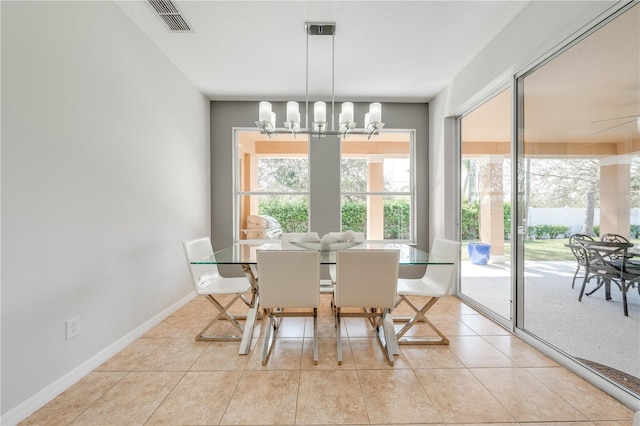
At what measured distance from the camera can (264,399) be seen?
1.75 metres

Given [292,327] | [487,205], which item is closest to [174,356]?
[292,327]

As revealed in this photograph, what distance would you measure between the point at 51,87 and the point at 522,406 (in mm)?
3440

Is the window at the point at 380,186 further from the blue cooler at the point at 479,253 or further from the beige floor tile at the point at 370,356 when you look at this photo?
the beige floor tile at the point at 370,356

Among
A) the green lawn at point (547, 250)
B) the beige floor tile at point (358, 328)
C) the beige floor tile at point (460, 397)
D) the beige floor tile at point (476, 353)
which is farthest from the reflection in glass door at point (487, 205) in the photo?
the beige floor tile at point (358, 328)

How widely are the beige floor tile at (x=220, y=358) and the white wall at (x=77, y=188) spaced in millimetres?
728

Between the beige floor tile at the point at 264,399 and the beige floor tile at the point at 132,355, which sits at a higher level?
the beige floor tile at the point at 132,355

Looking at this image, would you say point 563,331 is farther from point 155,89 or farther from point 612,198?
point 155,89

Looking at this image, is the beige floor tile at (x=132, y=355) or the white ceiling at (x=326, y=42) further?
the white ceiling at (x=326, y=42)

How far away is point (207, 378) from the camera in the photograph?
1962mm

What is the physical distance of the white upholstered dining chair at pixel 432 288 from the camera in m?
2.45

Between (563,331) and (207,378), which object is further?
(563,331)

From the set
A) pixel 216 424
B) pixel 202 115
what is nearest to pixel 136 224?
pixel 216 424

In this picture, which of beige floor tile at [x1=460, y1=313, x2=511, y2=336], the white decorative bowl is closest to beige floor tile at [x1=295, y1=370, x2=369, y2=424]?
the white decorative bowl

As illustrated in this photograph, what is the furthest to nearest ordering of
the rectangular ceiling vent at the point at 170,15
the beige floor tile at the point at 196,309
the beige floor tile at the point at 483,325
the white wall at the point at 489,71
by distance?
1. the beige floor tile at the point at 196,309
2. the beige floor tile at the point at 483,325
3. the rectangular ceiling vent at the point at 170,15
4. the white wall at the point at 489,71
